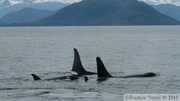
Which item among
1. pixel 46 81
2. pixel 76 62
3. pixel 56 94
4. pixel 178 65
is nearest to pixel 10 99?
pixel 56 94

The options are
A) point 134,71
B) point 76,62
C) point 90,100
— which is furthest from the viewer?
point 134,71

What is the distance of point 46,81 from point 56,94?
25.1 ft

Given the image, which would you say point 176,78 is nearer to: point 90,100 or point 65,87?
point 65,87

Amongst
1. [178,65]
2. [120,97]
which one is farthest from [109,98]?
[178,65]

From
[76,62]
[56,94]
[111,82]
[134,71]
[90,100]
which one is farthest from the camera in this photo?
[134,71]

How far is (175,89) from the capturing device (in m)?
36.5

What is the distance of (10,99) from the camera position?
3181cm

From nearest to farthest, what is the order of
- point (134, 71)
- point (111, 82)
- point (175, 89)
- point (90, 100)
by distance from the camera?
point (90, 100), point (175, 89), point (111, 82), point (134, 71)

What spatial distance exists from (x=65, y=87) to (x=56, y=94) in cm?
372

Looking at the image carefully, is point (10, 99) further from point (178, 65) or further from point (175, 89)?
point (178, 65)

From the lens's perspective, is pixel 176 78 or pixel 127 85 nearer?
pixel 127 85

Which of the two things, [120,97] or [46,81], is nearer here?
[120,97]

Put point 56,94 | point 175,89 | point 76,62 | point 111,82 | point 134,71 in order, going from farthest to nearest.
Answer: point 134,71 < point 76,62 < point 111,82 < point 175,89 < point 56,94

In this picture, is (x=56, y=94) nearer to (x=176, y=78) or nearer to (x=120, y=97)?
(x=120, y=97)
